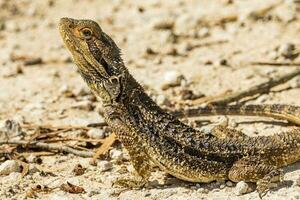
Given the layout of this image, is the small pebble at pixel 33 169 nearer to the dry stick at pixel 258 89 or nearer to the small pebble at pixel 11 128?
the small pebble at pixel 11 128

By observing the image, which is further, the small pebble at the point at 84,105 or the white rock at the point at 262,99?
the small pebble at the point at 84,105

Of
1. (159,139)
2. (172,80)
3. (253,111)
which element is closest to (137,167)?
(159,139)

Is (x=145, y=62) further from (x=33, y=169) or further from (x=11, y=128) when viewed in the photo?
(x=33, y=169)

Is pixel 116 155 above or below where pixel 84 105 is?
below

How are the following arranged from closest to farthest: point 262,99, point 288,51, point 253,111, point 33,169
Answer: point 33,169 → point 253,111 → point 262,99 → point 288,51

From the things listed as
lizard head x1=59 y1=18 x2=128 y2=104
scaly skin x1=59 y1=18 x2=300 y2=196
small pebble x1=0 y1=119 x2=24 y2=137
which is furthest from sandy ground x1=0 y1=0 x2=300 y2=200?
lizard head x1=59 y1=18 x2=128 y2=104

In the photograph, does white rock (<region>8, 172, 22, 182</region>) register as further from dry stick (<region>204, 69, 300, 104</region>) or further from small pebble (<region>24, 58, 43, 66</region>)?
small pebble (<region>24, 58, 43, 66</region>)

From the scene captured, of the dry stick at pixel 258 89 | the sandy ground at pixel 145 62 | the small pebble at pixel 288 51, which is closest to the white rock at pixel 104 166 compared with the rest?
the sandy ground at pixel 145 62

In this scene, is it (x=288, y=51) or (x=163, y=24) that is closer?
(x=288, y=51)
